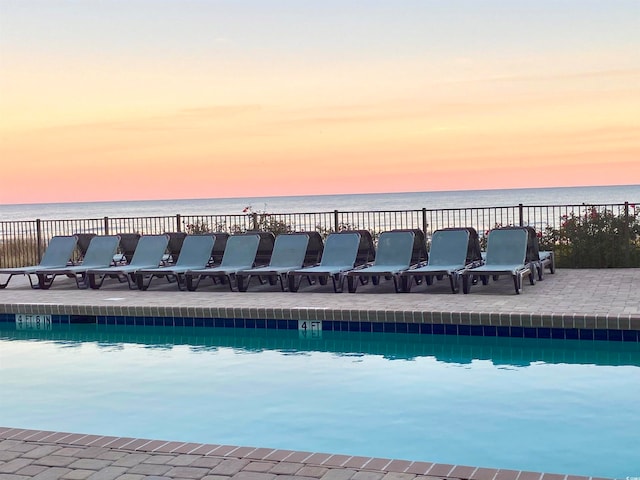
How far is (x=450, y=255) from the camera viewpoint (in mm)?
11758

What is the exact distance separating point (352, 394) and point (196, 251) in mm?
6898

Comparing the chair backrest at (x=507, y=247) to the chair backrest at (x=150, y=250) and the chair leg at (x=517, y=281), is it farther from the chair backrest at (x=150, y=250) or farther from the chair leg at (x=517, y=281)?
the chair backrest at (x=150, y=250)

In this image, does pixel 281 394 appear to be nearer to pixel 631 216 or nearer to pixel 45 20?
pixel 631 216

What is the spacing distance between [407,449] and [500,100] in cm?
2422

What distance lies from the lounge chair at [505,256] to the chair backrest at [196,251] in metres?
4.26

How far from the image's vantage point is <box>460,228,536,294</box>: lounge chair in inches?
429

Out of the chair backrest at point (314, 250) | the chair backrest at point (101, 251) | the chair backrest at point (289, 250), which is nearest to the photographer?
the chair backrest at point (289, 250)

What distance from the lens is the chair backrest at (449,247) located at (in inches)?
460

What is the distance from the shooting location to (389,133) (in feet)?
124

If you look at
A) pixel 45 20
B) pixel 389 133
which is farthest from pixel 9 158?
pixel 389 133

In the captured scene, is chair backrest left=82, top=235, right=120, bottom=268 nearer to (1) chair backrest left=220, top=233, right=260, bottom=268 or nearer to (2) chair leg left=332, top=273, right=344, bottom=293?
(1) chair backrest left=220, top=233, right=260, bottom=268

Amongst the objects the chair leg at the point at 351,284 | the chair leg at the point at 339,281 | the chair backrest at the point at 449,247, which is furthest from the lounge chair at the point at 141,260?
the chair backrest at the point at 449,247

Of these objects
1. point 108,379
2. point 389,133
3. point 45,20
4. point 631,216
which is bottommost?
point 108,379

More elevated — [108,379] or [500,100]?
[500,100]
